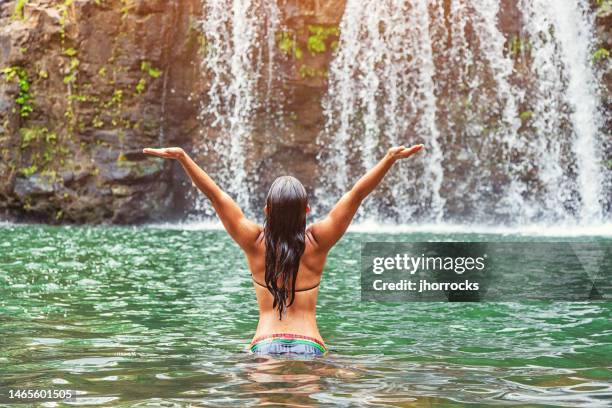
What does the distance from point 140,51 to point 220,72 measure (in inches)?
97.9

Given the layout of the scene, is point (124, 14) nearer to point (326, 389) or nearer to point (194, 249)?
point (194, 249)

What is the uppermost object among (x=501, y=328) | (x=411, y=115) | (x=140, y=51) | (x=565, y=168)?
(x=140, y=51)

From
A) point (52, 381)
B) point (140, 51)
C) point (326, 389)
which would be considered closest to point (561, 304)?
A: point (326, 389)

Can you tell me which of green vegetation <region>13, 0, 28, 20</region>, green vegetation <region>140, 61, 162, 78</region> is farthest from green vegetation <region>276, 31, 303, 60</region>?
green vegetation <region>13, 0, 28, 20</region>

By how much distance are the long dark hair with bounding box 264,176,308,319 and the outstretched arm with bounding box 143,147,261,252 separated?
15cm

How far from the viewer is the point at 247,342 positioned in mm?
6895

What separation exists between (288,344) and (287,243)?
2.20 feet

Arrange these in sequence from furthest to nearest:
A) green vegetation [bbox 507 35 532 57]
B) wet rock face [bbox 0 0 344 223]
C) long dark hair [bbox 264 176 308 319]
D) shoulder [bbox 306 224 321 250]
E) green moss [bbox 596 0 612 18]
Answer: green vegetation [bbox 507 35 532 57], wet rock face [bbox 0 0 344 223], green moss [bbox 596 0 612 18], shoulder [bbox 306 224 321 250], long dark hair [bbox 264 176 308 319]

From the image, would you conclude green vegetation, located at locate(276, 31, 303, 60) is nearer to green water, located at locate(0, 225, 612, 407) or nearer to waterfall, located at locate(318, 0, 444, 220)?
waterfall, located at locate(318, 0, 444, 220)

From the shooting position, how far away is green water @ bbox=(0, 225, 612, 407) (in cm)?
493

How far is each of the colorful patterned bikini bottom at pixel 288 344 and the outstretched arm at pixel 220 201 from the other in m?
0.58

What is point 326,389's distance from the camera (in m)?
4.89

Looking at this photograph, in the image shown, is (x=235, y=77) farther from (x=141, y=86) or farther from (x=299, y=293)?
(x=299, y=293)

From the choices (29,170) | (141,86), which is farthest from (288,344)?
(29,170)
